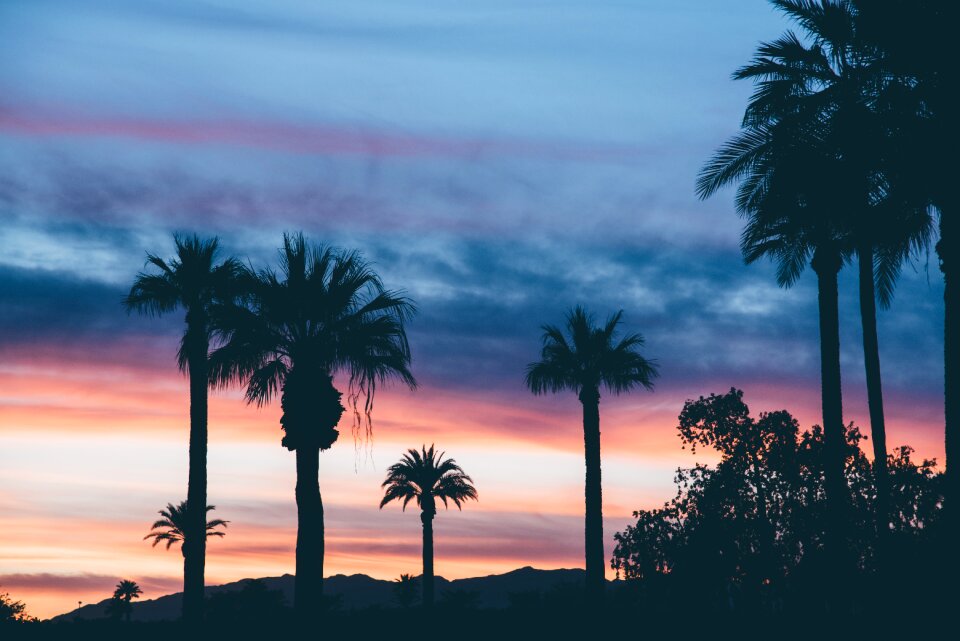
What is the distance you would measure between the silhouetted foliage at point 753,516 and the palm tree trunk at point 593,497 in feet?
3.41

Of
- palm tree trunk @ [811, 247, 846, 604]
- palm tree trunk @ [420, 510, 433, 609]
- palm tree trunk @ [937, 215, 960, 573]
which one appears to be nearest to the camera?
palm tree trunk @ [937, 215, 960, 573]

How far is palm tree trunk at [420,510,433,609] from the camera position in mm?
57469

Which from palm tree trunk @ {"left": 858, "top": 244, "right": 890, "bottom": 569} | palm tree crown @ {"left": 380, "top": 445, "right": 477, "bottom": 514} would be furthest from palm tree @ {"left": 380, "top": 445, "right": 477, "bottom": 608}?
palm tree trunk @ {"left": 858, "top": 244, "right": 890, "bottom": 569}

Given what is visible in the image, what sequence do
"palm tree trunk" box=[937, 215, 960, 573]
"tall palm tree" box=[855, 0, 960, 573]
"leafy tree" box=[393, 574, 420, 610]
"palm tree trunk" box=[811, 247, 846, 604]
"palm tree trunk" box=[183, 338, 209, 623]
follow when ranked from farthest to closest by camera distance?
"leafy tree" box=[393, 574, 420, 610], "palm tree trunk" box=[183, 338, 209, 623], "palm tree trunk" box=[811, 247, 846, 604], "tall palm tree" box=[855, 0, 960, 573], "palm tree trunk" box=[937, 215, 960, 573]

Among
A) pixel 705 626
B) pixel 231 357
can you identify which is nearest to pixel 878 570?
pixel 705 626

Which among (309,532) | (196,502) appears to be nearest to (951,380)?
(309,532)

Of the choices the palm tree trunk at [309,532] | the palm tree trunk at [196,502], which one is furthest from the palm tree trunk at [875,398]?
the palm tree trunk at [196,502]

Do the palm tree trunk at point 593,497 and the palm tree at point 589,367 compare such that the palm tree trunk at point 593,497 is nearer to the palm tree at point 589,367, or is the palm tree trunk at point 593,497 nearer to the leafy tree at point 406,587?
the palm tree at point 589,367

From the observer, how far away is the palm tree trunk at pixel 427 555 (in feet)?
189

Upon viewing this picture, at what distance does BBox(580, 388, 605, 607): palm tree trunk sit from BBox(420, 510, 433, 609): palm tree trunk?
15.3m

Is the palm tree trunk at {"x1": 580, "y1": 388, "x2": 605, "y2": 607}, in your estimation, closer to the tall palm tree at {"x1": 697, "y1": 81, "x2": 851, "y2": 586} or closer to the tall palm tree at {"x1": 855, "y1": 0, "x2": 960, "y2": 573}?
the tall palm tree at {"x1": 697, "y1": 81, "x2": 851, "y2": 586}

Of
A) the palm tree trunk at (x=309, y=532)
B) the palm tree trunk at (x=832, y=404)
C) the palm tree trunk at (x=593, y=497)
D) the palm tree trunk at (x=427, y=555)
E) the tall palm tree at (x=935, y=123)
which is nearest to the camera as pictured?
the tall palm tree at (x=935, y=123)

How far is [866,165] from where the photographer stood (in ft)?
69.7

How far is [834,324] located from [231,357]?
17.1m
